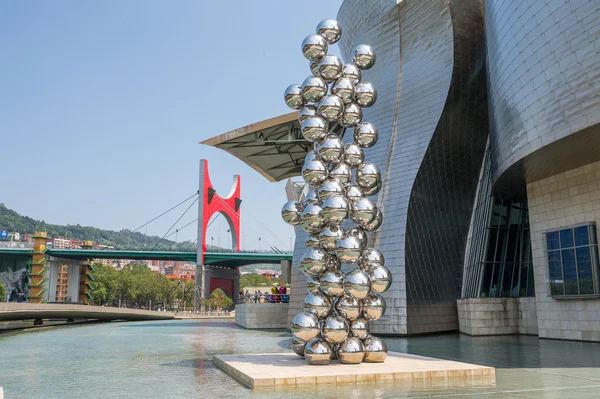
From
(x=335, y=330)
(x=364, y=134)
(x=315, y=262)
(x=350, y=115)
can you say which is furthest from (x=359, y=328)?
(x=350, y=115)

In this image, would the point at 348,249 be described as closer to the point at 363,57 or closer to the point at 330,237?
the point at 330,237

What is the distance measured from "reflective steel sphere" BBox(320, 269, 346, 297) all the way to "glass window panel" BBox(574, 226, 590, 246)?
934 cm

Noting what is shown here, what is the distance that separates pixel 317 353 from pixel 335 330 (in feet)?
1.50

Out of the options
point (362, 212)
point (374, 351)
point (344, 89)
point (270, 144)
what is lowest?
point (374, 351)

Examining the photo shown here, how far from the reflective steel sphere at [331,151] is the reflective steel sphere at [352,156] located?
0.76ft

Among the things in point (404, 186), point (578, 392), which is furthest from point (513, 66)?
point (578, 392)

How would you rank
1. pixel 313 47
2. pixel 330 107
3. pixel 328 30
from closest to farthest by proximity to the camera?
pixel 330 107 < pixel 313 47 < pixel 328 30

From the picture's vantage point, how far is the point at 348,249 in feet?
28.3

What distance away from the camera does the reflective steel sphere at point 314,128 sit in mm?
9312

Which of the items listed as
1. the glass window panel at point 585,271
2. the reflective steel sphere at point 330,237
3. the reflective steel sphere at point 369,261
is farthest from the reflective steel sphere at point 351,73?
the glass window panel at point 585,271

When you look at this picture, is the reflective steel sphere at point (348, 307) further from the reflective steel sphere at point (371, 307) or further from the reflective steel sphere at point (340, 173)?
the reflective steel sphere at point (340, 173)

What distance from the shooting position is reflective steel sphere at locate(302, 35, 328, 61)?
955cm

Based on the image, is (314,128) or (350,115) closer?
(314,128)

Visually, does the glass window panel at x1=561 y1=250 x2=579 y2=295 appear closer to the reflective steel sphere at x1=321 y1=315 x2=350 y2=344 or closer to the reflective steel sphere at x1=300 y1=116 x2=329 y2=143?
the reflective steel sphere at x1=321 y1=315 x2=350 y2=344
